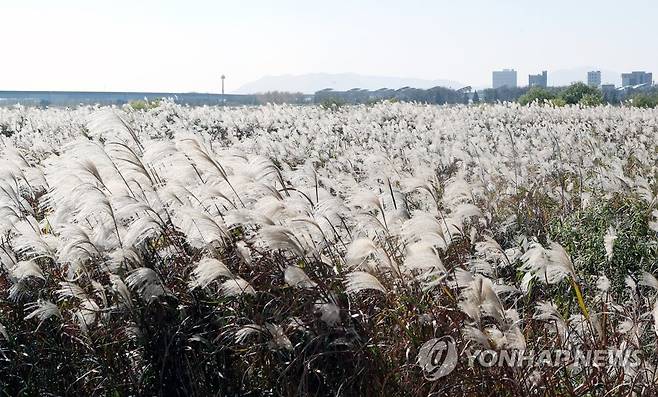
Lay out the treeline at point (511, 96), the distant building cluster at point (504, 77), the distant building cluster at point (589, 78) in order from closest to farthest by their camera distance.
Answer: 1. the treeline at point (511, 96)
2. the distant building cluster at point (589, 78)
3. the distant building cluster at point (504, 77)

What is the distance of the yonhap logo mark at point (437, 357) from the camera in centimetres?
390

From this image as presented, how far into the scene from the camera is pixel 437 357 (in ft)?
13.0

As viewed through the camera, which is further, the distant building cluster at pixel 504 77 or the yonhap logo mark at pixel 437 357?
the distant building cluster at pixel 504 77

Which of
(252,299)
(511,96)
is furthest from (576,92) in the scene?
(252,299)

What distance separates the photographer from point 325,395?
4125 mm

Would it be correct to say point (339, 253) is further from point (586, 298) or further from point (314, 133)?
point (314, 133)

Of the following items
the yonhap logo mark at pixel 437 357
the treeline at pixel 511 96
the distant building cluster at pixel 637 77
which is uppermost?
the distant building cluster at pixel 637 77

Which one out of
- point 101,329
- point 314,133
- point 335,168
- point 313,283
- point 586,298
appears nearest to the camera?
point 313,283

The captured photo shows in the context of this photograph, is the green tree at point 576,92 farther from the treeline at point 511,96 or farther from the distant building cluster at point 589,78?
the distant building cluster at point 589,78

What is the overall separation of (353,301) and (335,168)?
5.68 meters

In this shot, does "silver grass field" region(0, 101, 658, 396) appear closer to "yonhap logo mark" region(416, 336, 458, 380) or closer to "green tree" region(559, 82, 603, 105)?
"yonhap logo mark" region(416, 336, 458, 380)

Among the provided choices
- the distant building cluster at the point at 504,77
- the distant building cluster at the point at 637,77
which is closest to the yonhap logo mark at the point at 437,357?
the distant building cluster at the point at 637,77

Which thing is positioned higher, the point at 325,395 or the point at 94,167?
the point at 94,167

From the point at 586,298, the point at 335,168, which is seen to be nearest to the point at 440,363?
the point at 586,298
